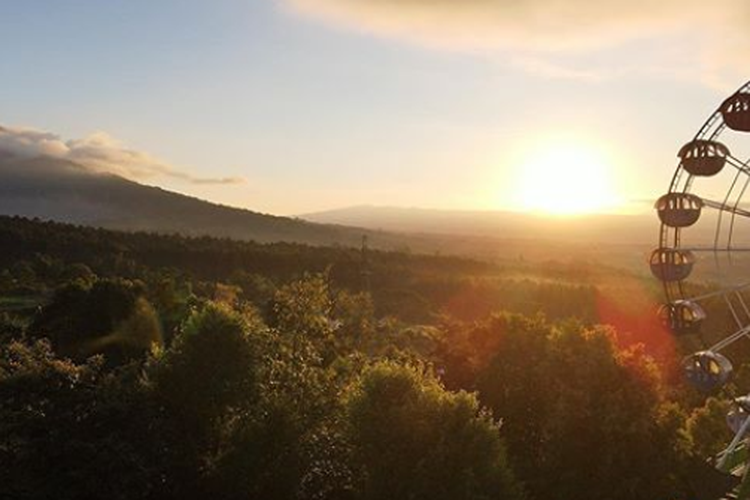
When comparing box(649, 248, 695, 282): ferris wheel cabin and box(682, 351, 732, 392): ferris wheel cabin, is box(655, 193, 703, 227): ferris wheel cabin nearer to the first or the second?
box(649, 248, 695, 282): ferris wheel cabin

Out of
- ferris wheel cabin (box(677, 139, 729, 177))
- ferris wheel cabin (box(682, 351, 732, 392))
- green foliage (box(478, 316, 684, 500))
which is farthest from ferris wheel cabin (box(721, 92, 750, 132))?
green foliage (box(478, 316, 684, 500))

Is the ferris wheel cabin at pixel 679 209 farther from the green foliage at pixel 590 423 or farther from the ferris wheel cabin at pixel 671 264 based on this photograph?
the green foliage at pixel 590 423

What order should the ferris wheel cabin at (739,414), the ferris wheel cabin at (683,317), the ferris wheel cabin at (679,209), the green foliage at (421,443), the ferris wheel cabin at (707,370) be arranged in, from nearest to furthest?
the ferris wheel cabin at (739,414), the green foliage at (421,443), the ferris wheel cabin at (707,370), the ferris wheel cabin at (679,209), the ferris wheel cabin at (683,317)

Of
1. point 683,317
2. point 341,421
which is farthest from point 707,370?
point 341,421

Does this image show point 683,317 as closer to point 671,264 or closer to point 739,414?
point 671,264

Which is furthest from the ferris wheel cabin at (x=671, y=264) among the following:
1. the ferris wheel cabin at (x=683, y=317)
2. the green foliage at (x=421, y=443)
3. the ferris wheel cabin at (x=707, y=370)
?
the green foliage at (x=421, y=443)

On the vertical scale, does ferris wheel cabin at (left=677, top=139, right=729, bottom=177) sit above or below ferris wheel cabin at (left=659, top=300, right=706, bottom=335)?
above
